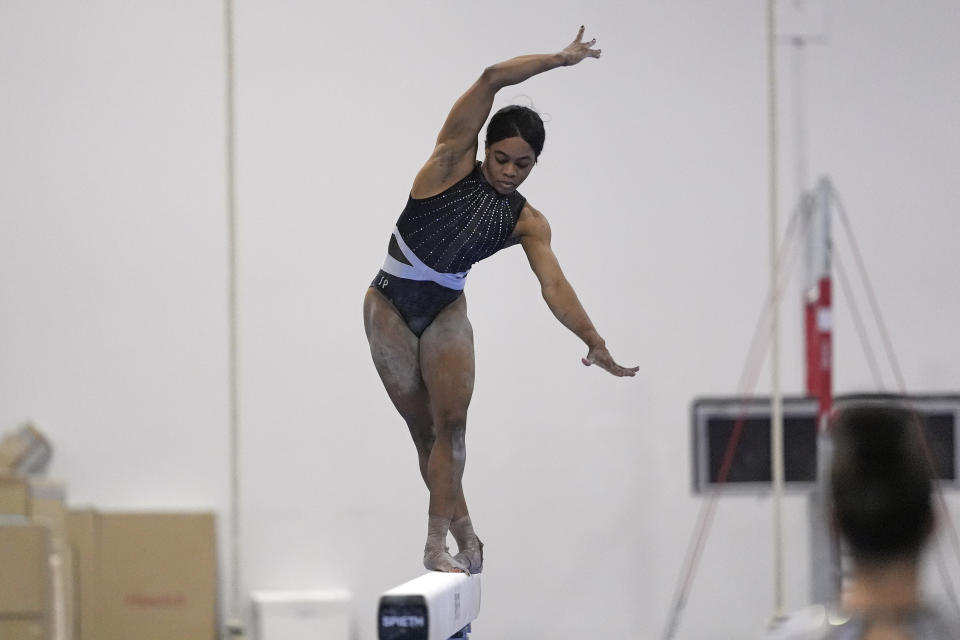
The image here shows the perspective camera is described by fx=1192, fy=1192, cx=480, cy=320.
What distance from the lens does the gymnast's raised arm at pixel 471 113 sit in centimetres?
271

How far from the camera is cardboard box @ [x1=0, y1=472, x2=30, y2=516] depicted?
415cm

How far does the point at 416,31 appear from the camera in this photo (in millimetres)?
4121

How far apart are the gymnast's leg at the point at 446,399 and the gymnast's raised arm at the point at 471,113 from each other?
337mm

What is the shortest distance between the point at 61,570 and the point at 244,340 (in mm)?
1025

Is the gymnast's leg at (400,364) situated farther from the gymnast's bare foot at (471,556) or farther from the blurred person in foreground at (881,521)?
the blurred person in foreground at (881,521)

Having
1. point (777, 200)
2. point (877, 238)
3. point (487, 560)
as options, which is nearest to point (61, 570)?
point (487, 560)

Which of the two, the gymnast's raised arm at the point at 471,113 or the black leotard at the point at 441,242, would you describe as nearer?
the gymnast's raised arm at the point at 471,113

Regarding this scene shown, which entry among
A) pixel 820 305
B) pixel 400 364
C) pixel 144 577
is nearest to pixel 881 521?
pixel 400 364

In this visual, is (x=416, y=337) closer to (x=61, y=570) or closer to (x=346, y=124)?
(x=346, y=124)

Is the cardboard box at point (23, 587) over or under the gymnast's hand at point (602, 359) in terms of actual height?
under

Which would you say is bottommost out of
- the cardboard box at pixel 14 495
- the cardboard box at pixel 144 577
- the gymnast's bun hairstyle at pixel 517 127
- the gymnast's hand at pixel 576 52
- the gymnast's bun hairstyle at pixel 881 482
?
the cardboard box at pixel 144 577

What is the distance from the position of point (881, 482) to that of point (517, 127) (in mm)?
1793

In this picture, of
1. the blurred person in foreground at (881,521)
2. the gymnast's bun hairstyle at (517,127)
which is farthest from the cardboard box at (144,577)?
the blurred person in foreground at (881,521)

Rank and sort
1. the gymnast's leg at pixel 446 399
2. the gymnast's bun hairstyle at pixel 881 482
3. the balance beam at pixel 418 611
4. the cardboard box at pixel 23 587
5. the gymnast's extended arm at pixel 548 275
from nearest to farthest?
the gymnast's bun hairstyle at pixel 881 482
the balance beam at pixel 418 611
the gymnast's leg at pixel 446 399
the gymnast's extended arm at pixel 548 275
the cardboard box at pixel 23 587
